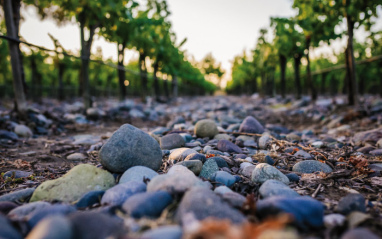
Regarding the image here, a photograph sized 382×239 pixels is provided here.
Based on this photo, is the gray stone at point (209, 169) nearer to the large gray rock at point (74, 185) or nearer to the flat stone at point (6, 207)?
the large gray rock at point (74, 185)

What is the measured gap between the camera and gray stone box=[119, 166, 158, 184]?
183 cm

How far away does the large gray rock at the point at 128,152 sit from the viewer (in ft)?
6.71

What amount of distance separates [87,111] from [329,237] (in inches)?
270

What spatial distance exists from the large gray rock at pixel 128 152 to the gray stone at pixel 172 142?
0.92 meters

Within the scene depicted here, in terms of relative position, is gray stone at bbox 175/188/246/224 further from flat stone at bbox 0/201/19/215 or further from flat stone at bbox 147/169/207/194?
flat stone at bbox 0/201/19/215

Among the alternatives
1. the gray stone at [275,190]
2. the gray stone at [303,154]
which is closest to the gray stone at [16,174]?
the gray stone at [275,190]

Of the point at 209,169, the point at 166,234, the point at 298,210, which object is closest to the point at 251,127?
the point at 209,169

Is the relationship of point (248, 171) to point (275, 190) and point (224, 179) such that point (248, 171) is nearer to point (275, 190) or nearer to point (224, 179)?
point (224, 179)

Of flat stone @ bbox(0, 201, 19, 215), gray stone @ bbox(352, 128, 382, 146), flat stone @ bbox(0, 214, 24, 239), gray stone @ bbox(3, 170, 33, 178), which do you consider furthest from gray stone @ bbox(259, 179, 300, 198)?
gray stone @ bbox(352, 128, 382, 146)

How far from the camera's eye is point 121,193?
1.55 m

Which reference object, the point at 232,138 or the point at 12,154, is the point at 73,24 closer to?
the point at 12,154

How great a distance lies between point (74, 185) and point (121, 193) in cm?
46

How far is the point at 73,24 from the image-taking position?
763 centimetres

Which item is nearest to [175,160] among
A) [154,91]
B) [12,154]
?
[12,154]
